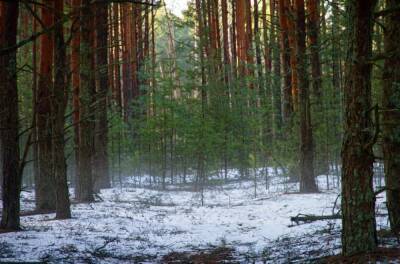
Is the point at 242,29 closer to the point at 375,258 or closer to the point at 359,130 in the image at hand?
the point at 359,130

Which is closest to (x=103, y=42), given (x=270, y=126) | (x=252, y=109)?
(x=252, y=109)

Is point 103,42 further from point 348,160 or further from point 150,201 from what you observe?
point 348,160

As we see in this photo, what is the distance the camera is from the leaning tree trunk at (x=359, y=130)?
503 cm

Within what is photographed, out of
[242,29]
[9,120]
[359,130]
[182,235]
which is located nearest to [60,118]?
[9,120]

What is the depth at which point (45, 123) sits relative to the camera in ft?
38.9

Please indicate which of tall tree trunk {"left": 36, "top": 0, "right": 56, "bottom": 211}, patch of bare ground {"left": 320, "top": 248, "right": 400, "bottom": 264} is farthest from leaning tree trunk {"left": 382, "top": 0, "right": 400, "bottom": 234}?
tall tree trunk {"left": 36, "top": 0, "right": 56, "bottom": 211}

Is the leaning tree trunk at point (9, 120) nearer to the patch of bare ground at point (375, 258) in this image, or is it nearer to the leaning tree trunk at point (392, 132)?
the patch of bare ground at point (375, 258)

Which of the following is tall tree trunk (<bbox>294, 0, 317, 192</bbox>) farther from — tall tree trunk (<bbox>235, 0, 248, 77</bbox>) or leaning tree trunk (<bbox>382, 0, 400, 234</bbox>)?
tall tree trunk (<bbox>235, 0, 248, 77</bbox>)

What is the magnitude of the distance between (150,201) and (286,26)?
8.51m

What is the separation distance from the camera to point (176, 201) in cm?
1684

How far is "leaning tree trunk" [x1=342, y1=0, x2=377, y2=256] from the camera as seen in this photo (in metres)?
5.03

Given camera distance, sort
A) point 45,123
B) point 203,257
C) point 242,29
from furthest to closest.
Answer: point 242,29, point 45,123, point 203,257

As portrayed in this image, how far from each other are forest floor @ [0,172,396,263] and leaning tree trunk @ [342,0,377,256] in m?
0.30

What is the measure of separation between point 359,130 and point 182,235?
4.96 m
